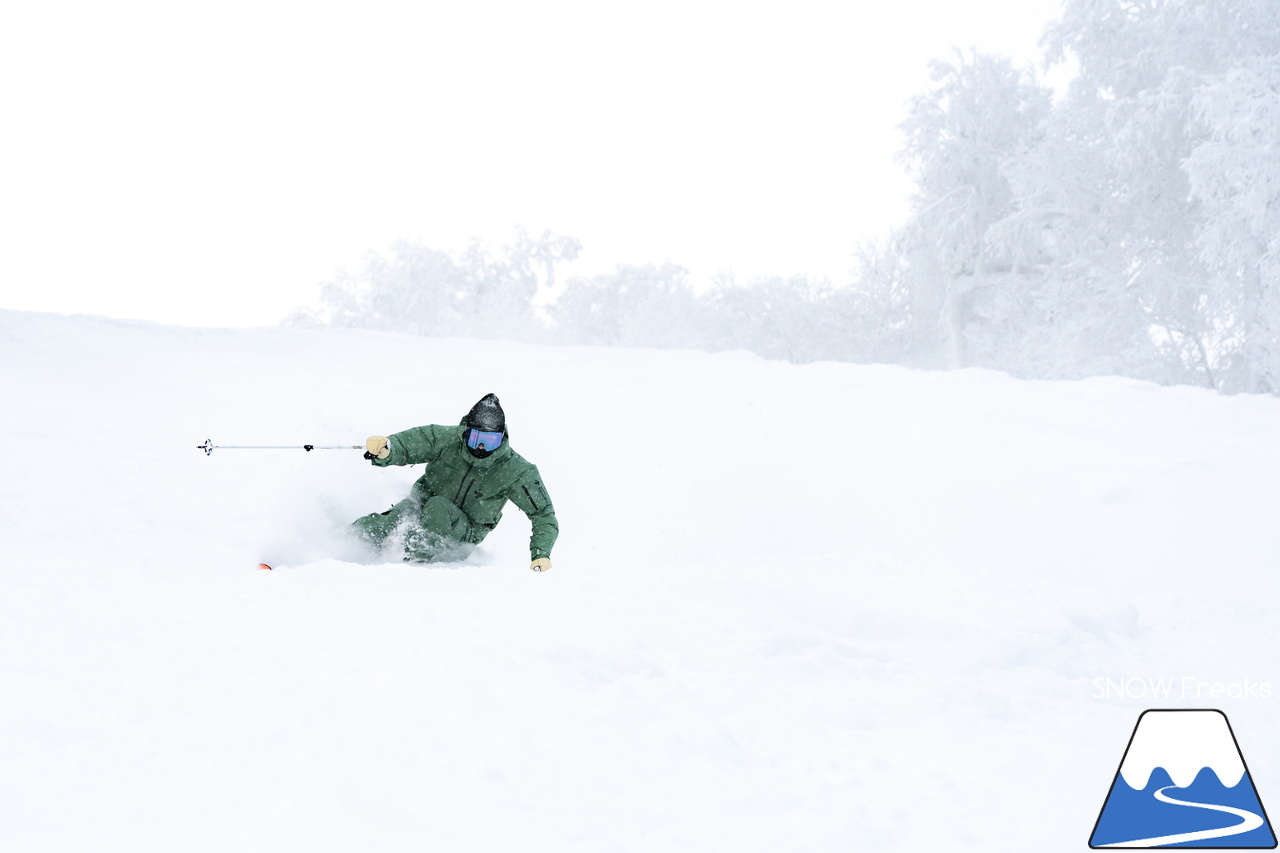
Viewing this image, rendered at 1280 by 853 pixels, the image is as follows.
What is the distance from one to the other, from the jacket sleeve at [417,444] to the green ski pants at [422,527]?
10.3 inches

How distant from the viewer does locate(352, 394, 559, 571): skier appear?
5.53 metres

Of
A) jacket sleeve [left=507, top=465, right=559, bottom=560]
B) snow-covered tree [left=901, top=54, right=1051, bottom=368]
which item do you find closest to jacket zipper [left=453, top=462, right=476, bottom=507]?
jacket sleeve [left=507, top=465, right=559, bottom=560]

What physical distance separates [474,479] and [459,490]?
4.5 inches

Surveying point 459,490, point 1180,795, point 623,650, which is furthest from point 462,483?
point 1180,795

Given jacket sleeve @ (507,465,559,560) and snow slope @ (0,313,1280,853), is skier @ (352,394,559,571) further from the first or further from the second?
snow slope @ (0,313,1280,853)

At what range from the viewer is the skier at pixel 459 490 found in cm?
553

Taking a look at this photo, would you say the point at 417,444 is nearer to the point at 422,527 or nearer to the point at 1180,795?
the point at 422,527

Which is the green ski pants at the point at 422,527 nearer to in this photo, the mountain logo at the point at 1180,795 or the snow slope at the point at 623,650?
the snow slope at the point at 623,650

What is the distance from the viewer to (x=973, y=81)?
84.3 feet

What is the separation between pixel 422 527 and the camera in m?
5.56

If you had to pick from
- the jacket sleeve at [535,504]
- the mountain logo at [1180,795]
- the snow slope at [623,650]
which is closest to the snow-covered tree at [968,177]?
the snow slope at [623,650]

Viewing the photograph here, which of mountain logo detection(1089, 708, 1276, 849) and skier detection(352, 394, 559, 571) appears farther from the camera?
skier detection(352, 394, 559, 571)

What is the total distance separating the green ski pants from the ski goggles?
398 millimetres

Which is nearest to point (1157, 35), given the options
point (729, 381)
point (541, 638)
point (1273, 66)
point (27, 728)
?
point (1273, 66)
